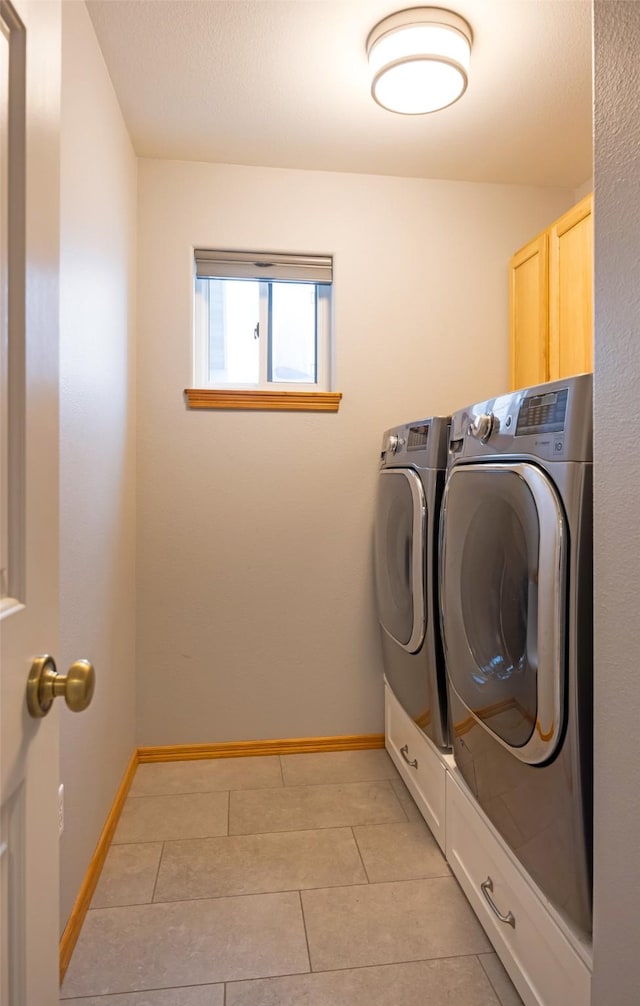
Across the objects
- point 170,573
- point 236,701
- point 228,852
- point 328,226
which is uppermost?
point 328,226

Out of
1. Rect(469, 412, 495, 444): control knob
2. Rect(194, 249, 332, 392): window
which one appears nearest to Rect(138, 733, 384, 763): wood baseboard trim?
Rect(194, 249, 332, 392): window

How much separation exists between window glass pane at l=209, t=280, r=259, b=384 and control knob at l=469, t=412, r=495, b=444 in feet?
4.46

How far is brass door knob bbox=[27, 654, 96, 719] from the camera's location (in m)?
0.64

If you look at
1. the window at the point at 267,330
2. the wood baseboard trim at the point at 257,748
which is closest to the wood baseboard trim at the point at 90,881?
the wood baseboard trim at the point at 257,748

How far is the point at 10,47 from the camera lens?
59 cm

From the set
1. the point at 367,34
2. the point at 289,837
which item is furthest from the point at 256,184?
the point at 289,837

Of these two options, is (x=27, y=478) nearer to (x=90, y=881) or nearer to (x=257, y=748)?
(x=90, y=881)

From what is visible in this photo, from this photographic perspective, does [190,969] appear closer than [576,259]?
Yes

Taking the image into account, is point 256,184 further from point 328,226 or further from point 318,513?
point 318,513

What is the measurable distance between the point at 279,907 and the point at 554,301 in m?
2.10

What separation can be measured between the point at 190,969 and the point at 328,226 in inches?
97.4

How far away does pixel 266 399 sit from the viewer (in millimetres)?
2428

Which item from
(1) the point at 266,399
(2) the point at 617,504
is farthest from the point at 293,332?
(2) the point at 617,504

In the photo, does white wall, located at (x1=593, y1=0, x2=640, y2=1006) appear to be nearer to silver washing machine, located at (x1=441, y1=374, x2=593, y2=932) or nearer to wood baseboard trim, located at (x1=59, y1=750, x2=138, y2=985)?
silver washing machine, located at (x1=441, y1=374, x2=593, y2=932)
